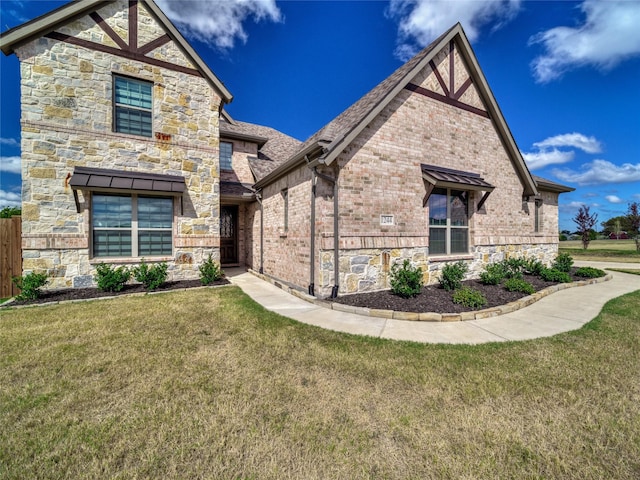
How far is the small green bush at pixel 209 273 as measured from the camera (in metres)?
8.91

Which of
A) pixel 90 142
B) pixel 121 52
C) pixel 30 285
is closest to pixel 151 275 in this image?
pixel 30 285

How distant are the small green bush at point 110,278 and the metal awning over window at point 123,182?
6.30 ft

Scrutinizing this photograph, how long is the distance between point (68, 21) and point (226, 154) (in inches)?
262

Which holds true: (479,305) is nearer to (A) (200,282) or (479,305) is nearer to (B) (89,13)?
(A) (200,282)

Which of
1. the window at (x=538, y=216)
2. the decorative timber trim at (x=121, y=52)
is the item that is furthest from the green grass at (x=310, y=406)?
the window at (x=538, y=216)

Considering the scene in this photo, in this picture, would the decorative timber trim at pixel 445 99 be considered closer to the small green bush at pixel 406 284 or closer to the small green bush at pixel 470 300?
the small green bush at pixel 406 284

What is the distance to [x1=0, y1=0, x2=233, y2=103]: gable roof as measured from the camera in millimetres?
7137

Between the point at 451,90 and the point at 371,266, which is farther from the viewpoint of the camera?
the point at 451,90

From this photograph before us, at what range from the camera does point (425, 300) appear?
6.80m

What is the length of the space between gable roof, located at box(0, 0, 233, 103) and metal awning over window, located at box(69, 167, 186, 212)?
3.52 metres

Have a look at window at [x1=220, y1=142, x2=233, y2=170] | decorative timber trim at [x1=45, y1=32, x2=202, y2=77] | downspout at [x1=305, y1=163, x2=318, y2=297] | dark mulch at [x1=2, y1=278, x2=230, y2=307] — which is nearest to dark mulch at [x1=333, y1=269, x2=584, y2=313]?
downspout at [x1=305, y1=163, x2=318, y2=297]

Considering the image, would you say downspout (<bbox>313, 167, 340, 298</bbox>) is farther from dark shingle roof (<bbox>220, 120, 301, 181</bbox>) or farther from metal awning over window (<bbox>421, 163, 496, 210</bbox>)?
dark shingle roof (<bbox>220, 120, 301, 181</bbox>)

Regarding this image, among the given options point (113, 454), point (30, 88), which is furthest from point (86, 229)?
point (113, 454)

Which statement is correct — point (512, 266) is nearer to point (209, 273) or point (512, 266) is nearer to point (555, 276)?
point (555, 276)
